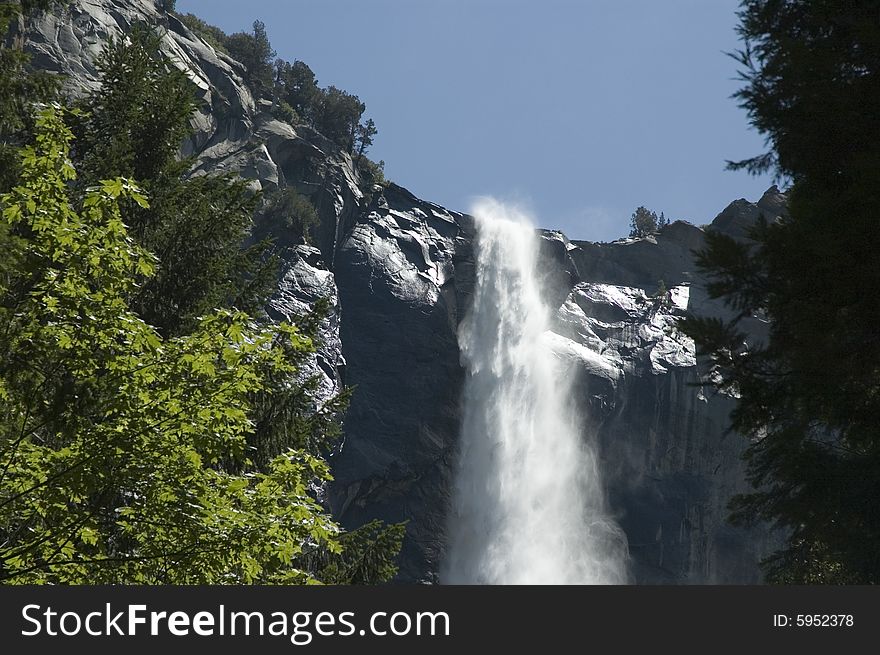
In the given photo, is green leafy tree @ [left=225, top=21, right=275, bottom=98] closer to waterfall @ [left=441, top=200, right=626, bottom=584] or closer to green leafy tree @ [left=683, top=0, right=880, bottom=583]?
waterfall @ [left=441, top=200, right=626, bottom=584]

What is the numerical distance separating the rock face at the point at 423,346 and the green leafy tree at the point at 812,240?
151ft

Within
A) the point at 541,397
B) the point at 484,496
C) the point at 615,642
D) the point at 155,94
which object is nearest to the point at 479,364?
the point at 541,397

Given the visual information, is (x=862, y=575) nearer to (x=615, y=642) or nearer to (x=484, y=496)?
(x=615, y=642)

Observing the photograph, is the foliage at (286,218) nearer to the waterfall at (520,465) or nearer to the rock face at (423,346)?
the rock face at (423,346)

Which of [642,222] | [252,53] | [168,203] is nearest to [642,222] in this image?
[642,222]

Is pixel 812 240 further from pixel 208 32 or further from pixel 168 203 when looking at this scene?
pixel 208 32

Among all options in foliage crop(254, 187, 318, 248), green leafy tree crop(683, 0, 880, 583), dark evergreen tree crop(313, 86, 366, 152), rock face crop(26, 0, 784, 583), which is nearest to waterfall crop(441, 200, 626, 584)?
rock face crop(26, 0, 784, 583)

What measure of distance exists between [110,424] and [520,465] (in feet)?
178

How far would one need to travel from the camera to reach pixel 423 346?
2431 inches

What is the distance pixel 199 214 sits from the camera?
15.3 m

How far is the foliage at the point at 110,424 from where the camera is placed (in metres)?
8.17

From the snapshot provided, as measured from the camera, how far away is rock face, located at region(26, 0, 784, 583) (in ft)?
188

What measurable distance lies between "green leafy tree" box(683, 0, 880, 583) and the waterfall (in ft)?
159

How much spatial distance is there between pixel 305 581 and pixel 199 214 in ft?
24.0
